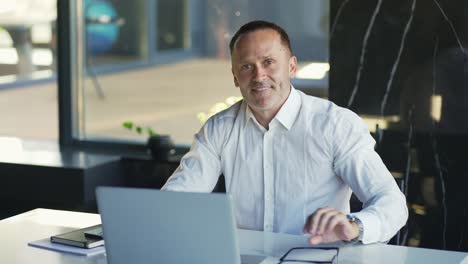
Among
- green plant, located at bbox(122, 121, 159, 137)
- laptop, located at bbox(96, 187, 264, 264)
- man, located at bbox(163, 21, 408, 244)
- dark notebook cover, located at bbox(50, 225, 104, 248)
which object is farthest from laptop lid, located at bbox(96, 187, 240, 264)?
green plant, located at bbox(122, 121, 159, 137)

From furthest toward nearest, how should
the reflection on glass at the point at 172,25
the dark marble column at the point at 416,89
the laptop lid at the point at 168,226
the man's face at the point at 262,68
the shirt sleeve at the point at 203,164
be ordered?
the reflection on glass at the point at 172,25 < the dark marble column at the point at 416,89 < the shirt sleeve at the point at 203,164 < the man's face at the point at 262,68 < the laptop lid at the point at 168,226

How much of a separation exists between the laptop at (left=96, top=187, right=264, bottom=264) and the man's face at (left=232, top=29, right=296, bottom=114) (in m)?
0.83

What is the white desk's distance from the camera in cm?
245

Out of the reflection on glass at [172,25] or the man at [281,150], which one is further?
the reflection on glass at [172,25]

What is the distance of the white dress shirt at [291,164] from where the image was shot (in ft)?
9.50

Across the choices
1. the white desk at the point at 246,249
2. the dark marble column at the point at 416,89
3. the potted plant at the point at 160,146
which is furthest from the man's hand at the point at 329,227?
the potted plant at the point at 160,146

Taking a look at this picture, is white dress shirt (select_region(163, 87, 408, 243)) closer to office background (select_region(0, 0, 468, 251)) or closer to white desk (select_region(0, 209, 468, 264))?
white desk (select_region(0, 209, 468, 264))

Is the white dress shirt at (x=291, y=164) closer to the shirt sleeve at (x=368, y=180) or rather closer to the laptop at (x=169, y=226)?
the shirt sleeve at (x=368, y=180)

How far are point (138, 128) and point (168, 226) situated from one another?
290 centimetres

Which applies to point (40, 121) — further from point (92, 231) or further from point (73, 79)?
point (92, 231)

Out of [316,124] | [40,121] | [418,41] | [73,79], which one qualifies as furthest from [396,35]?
[40,121]

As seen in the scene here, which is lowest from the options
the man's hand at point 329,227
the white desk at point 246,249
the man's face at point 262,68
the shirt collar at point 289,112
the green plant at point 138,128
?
the green plant at point 138,128

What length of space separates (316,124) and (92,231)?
0.79 m

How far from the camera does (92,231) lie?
272 cm
